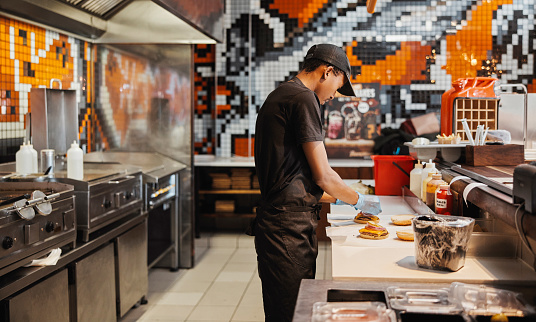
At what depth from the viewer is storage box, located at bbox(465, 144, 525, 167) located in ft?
10.8

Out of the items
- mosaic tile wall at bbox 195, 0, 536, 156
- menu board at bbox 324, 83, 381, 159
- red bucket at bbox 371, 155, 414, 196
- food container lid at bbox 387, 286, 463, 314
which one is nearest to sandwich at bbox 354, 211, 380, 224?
red bucket at bbox 371, 155, 414, 196

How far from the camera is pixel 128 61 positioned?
5.62 meters

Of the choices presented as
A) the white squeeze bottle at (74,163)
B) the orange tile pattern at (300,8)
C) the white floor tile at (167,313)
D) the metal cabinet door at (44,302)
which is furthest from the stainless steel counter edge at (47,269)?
the orange tile pattern at (300,8)

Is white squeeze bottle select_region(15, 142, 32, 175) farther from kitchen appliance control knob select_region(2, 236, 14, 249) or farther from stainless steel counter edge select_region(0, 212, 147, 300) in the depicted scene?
kitchen appliance control knob select_region(2, 236, 14, 249)

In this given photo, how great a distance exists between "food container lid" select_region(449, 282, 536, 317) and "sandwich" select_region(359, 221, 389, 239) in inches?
36.1

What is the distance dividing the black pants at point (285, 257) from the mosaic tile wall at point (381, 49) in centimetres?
487

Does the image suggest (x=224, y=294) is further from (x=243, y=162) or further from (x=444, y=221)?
(x=444, y=221)

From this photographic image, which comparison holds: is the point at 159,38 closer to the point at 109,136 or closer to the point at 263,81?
the point at 109,136

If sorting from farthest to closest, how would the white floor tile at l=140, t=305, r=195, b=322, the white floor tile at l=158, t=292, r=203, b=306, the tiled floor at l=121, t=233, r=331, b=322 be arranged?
the white floor tile at l=158, t=292, r=203, b=306
the tiled floor at l=121, t=233, r=331, b=322
the white floor tile at l=140, t=305, r=195, b=322

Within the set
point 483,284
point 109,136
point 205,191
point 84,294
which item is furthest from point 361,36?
point 483,284

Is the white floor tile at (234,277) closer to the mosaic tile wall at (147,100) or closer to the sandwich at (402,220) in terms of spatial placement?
the mosaic tile wall at (147,100)

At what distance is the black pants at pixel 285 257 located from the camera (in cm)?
267

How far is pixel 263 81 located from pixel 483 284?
18.9 ft

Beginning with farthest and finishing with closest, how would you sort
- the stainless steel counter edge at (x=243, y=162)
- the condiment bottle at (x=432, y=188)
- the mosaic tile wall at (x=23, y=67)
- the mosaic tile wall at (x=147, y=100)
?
the stainless steel counter edge at (x=243, y=162), the mosaic tile wall at (x=147, y=100), the mosaic tile wall at (x=23, y=67), the condiment bottle at (x=432, y=188)
